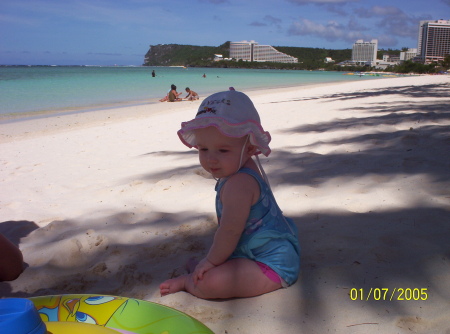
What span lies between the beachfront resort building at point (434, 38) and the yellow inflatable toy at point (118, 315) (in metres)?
119

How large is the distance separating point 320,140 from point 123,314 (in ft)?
13.9

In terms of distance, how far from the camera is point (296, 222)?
2637 mm

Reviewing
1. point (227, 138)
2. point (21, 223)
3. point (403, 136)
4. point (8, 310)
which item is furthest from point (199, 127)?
point (403, 136)

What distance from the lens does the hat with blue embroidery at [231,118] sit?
1.74 meters

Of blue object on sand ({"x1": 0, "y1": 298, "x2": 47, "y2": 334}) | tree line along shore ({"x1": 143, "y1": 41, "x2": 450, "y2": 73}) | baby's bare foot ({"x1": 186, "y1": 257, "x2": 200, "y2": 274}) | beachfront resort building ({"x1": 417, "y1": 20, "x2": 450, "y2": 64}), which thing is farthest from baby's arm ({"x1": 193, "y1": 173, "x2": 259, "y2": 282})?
beachfront resort building ({"x1": 417, "y1": 20, "x2": 450, "y2": 64})

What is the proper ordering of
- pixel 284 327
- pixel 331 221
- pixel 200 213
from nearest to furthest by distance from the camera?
pixel 284 327 < pixel 331 221 < pixel 200 213

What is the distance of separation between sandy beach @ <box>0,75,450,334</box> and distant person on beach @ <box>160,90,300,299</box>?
0.08m

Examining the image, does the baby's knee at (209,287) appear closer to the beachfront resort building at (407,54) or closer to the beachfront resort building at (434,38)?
the beachfront resort building at (434,38)

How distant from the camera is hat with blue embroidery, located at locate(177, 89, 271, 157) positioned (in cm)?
174

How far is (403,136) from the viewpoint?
4.47 metres

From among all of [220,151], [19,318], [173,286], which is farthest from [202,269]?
[19,318]

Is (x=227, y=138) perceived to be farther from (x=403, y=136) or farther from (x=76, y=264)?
(x=403, y=136)

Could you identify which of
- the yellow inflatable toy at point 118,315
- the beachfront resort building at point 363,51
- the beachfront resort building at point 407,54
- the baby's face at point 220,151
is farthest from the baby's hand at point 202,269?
the beachfront resort building at point 407,54

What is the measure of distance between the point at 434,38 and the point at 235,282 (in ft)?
414
